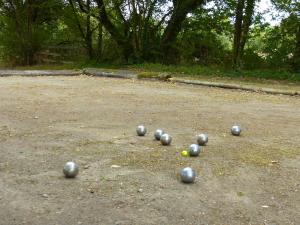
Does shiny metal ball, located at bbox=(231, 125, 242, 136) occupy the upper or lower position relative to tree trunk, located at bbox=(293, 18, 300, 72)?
lower

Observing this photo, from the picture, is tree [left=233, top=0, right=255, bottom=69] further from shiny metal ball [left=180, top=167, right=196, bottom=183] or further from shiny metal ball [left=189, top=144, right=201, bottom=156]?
shiny metal ball [left=180, top=167, right=196, bottom=183]

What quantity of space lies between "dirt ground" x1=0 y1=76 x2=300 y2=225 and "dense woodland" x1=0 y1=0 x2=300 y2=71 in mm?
7128

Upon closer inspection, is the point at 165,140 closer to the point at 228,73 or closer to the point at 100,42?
the point at 228,73

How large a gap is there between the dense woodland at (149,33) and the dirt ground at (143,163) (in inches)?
281

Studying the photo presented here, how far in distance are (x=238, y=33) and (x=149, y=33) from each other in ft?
10.3

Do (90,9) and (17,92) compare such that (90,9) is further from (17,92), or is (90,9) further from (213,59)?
(17,92)

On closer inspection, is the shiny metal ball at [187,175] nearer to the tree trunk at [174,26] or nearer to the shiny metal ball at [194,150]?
the shiny metal ball at [194,150]

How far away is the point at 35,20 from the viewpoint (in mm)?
20078

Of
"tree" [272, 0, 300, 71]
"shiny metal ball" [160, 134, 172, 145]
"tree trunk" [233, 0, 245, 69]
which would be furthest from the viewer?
"tree trunk" [233, 0, 245, 69]

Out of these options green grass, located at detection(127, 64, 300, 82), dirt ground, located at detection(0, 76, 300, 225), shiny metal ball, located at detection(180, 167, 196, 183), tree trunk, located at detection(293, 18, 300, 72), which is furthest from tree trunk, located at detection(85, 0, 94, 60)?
shiny metal ball, located at detection(180, 167, 196, 183)

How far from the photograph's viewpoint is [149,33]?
1736 centimetres

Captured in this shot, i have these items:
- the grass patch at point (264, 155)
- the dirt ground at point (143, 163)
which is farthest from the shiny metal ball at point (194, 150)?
the grass patch at point (264, 155)

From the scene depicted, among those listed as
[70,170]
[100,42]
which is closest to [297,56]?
[100,42]

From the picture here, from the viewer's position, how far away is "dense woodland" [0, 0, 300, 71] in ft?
50.1
